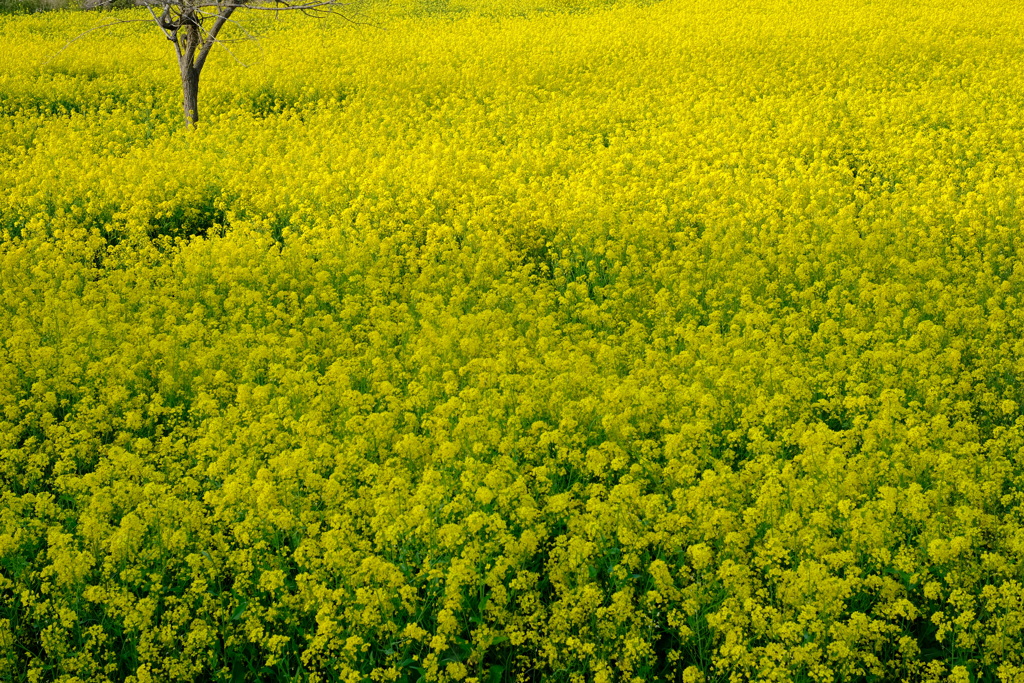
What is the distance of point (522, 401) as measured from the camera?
6031mm

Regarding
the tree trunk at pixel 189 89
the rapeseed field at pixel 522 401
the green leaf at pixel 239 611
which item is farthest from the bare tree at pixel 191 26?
the green leaf at pixel 239 611

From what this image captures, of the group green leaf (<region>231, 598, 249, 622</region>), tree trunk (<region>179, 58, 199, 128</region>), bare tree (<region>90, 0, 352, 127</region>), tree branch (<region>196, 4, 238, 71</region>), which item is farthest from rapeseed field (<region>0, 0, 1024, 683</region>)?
tree branch (<region>196, 4, 238, 71</region>)

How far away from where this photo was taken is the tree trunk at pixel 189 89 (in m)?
15.0

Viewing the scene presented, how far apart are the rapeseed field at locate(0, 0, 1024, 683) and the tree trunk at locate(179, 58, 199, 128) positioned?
1260 millimetres

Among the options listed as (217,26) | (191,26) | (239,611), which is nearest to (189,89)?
(191,26)

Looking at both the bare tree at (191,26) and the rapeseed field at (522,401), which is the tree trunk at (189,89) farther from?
the rapeseed field at (522,401)

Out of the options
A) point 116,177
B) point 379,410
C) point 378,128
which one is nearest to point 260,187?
point 116,177

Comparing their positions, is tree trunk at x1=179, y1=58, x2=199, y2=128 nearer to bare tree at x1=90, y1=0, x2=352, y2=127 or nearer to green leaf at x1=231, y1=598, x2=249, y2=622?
bare tree at x1=90, y1=0, x2=352, y2=127

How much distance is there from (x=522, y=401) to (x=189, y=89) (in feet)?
37.8

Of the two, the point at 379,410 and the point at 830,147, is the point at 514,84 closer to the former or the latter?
the point at 830,147

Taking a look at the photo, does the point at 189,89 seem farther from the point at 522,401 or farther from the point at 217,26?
the point at 522,401

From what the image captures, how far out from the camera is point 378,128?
1495 centimetres

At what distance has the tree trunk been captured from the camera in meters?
15.0

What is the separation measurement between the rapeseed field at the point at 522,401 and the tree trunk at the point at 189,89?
1.26 metres
